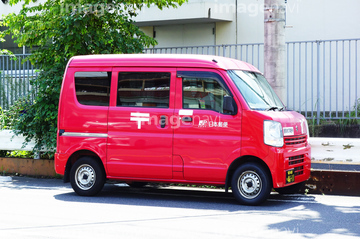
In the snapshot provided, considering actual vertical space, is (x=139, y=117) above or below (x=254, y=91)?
below

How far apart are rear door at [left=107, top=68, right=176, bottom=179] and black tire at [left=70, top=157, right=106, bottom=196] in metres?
0.21

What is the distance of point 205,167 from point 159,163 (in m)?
0.77

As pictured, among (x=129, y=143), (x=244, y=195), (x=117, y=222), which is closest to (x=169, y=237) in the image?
(x=117, y=222)

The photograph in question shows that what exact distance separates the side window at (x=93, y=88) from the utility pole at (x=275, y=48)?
316 cm

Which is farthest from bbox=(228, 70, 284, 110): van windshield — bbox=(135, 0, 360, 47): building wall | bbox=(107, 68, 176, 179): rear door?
bbox=(135, 0, 360, 47): building wall

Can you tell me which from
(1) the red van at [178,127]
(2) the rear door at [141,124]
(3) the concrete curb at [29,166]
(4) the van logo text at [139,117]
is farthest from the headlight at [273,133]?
(3) the concrete curb at [29,166]

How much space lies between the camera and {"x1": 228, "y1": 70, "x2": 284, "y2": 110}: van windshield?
9.36 meters

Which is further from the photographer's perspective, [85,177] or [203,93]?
[85,177]

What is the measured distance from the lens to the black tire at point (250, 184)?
9086 mm

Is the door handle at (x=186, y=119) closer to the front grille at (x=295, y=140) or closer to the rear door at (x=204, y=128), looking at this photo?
the rear door at (x=204, y=128)

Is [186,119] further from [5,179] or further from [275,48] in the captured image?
[5,179]

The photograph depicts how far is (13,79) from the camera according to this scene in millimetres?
15773

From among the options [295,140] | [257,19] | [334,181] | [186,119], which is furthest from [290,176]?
[257,19]

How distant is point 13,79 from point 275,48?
7.60m
